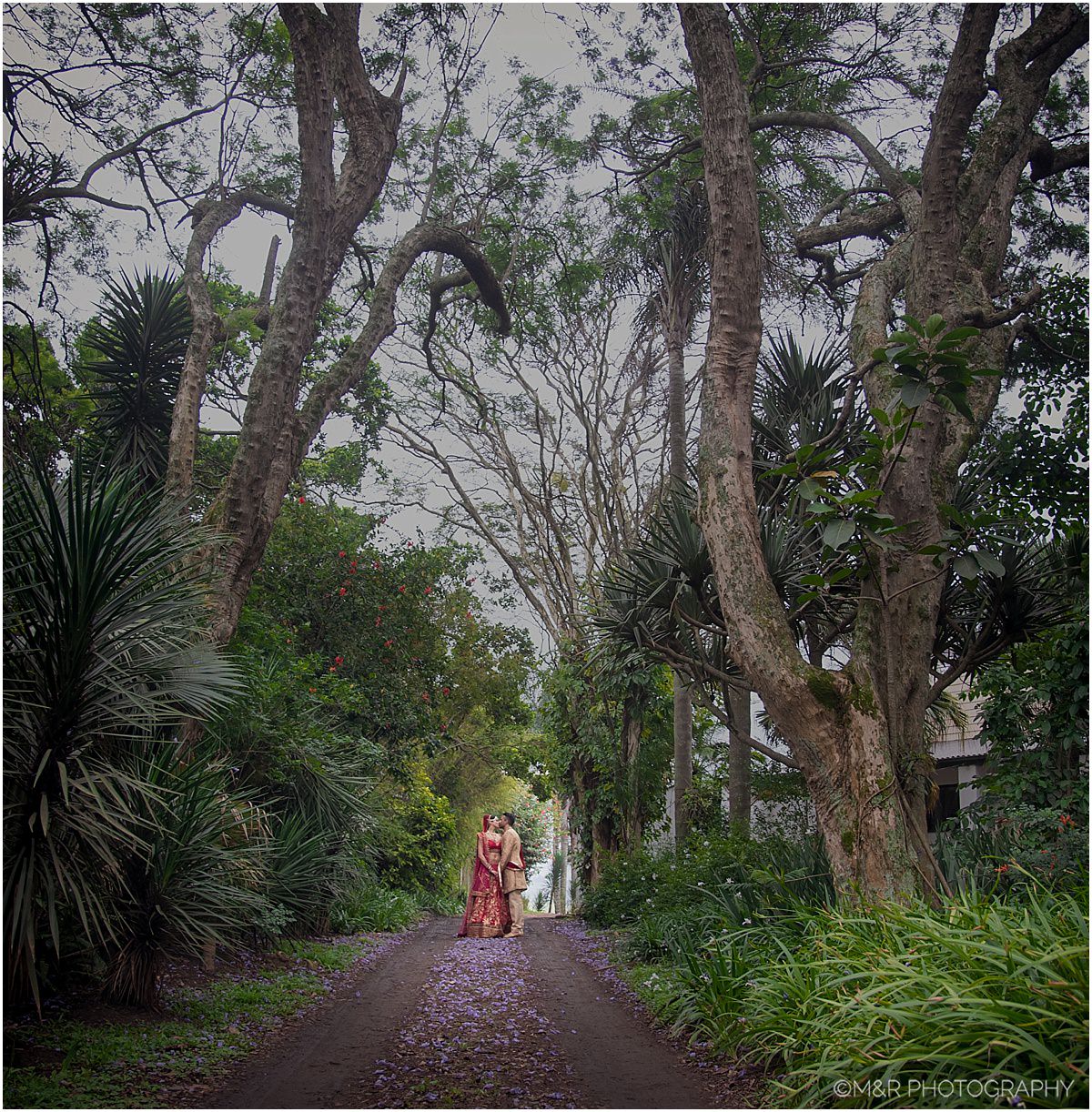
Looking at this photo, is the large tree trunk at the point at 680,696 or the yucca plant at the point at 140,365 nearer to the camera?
the yucca plant at the point at 140,365

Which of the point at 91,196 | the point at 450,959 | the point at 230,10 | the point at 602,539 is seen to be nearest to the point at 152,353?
the point at 91,196

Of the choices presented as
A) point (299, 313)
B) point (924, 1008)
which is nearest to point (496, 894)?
point (299, 313)

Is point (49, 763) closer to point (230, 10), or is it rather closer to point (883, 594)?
point (883, 594)

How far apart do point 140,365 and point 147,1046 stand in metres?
6.74

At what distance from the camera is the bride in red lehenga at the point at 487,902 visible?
509 inches

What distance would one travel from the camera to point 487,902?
13023 millimetres

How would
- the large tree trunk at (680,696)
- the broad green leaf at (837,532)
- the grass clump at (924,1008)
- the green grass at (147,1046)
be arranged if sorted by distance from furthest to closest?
the large tree trunk at (680,696) < the broad green leaf at (837,532) < the green grass at (147,1046) < the grass clump at (924,1008)

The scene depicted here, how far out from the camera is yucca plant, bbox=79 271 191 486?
9.46 metres

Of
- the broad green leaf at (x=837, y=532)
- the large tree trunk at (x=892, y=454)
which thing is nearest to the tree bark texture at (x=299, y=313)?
the large tree trunk at (x=892, y=454)

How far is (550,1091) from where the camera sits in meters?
4.74

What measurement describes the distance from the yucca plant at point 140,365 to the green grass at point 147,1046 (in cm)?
511

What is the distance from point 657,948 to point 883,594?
4170 millimetres

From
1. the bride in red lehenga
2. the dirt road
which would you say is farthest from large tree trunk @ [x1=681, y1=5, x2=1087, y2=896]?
the bride in red lehenga

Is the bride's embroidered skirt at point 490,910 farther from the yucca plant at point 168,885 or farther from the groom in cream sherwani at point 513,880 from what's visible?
the yucca plant at point 168,885
